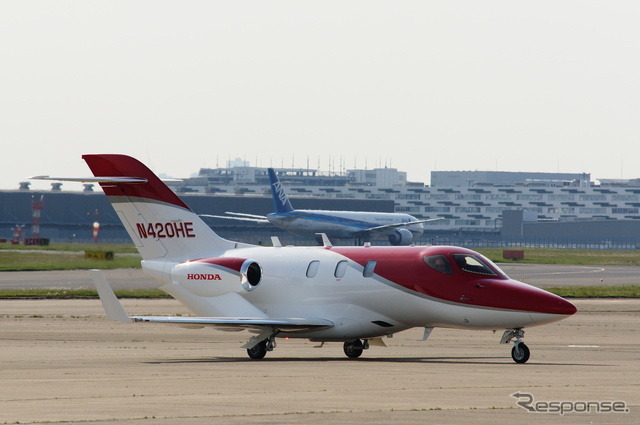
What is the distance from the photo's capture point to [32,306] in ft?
166

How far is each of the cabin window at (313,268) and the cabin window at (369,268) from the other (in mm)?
1463

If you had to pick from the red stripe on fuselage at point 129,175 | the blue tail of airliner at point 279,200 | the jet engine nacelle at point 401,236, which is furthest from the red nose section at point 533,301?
the jet engine nacelle at point 401,236

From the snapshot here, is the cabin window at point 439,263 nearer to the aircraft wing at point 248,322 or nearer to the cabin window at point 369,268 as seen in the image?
the cabin window at point 369,268

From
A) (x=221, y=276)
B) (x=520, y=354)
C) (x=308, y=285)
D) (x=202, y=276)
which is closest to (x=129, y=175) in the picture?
(x=202, y=276)

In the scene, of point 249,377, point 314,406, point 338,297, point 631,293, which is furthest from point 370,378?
point 631,293

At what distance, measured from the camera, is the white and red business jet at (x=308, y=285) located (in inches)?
1124

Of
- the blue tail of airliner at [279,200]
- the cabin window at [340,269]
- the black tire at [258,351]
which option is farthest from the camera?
the blue tail of airliner at [279,200]

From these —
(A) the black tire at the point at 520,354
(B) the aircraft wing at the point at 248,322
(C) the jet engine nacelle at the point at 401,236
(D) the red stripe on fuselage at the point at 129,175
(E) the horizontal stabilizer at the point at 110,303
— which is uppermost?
(D) the red stripe on fuselage at the point at 129,175

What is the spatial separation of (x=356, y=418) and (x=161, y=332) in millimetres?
23057

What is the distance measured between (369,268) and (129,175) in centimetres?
759

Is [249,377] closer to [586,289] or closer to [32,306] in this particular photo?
[32,306]

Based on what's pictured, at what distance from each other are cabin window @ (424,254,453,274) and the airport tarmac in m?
2.29

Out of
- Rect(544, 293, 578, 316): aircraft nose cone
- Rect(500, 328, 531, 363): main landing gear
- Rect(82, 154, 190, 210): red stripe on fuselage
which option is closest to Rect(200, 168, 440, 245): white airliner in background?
Rect(82, 154, 190, 210): red stripe on fuselage

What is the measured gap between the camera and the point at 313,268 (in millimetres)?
31047
